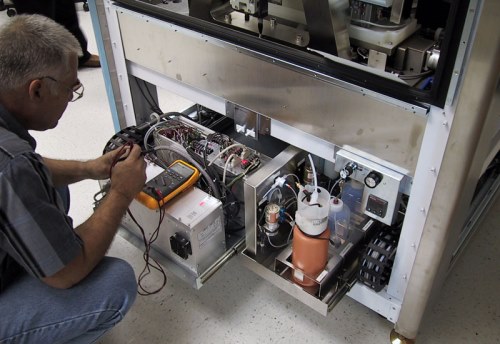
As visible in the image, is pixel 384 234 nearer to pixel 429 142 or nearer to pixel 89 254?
pixel 429 142

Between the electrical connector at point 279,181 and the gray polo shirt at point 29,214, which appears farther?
the electrical connector at point 279,181

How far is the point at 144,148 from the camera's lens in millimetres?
1626

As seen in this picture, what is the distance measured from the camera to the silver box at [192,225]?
136 centimetres

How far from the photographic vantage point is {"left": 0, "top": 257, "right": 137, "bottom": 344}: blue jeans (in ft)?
3.70

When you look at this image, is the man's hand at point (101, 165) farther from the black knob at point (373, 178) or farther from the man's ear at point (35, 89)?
the black knob at point (373, 178)

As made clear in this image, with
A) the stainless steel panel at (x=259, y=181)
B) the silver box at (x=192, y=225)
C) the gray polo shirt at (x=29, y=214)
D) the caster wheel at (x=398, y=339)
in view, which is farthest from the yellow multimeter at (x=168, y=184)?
the caster wheel at (x=398, y=339)

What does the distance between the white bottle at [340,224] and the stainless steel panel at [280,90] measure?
27 centimetres

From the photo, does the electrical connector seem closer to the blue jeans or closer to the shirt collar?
the blue jeans

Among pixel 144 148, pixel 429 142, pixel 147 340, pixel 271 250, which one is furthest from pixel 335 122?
pixel 147 340

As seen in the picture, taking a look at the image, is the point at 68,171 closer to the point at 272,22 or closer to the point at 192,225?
the point at 192,225

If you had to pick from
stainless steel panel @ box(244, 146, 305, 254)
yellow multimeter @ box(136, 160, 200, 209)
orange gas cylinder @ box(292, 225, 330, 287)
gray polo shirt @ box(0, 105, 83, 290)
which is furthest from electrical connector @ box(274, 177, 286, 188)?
gray polo shirt @ box(0, 105, 83, 290)

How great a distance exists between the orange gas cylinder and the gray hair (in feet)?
2.48

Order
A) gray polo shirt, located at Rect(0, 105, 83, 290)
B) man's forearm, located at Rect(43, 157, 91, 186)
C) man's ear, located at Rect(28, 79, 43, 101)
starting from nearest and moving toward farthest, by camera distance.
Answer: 1. gray polo shirt, located at Rect(0, 105, 83, 290)
2. man's ear, located at Rect(28, 79, 43, 101)
3. man's forearm, located at Rect(43, 157, 91, 186)

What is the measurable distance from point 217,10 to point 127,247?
934 mm
